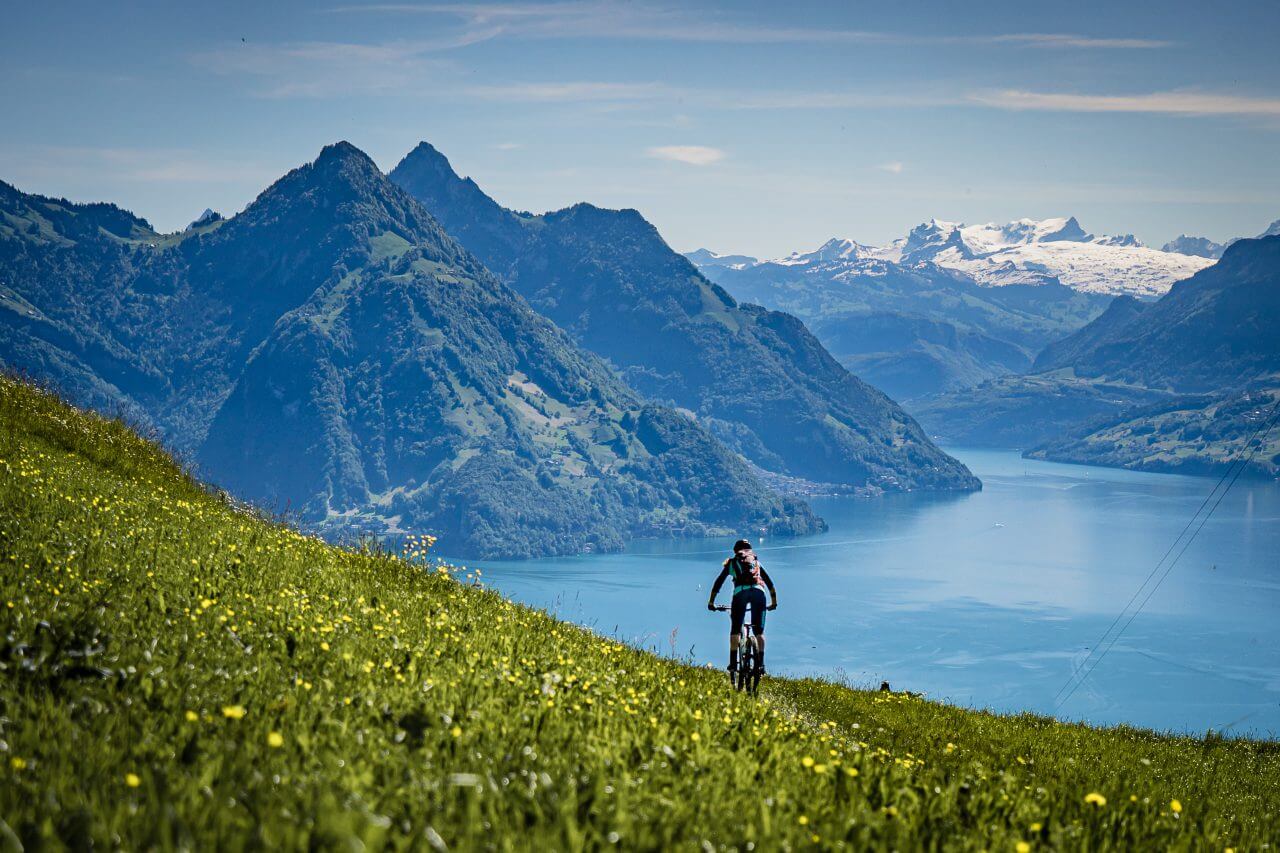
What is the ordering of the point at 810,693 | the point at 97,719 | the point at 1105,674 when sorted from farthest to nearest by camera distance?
the point at 1105,674 < the point at 810,693 < the point at 97,719

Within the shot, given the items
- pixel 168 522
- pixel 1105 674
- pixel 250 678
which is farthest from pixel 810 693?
pixel 1105 674

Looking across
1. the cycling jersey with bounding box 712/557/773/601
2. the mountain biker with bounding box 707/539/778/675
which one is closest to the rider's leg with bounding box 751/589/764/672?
the mountain biker with bounding box 707/539/778/675

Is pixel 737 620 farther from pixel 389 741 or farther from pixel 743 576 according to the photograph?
pixel 389 741

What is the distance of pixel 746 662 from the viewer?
53.4 ft

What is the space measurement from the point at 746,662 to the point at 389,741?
1005 centimetres

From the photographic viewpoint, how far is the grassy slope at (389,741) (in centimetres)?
555

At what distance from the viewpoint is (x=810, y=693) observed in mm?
17484

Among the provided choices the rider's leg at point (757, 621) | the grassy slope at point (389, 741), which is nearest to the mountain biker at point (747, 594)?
the rider's leg at point (757, 621)

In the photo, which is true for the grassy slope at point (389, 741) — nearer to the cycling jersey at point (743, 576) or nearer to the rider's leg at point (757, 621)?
the rider's leg at point (757, 621)

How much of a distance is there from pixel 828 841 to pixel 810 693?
1185cm

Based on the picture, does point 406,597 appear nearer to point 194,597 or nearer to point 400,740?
point 194,597

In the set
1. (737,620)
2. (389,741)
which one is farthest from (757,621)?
(389,741)

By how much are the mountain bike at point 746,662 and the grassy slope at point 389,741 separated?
8.20 feet

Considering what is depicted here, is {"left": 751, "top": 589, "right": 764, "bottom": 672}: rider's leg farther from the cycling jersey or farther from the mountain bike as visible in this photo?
the cycling jersey
